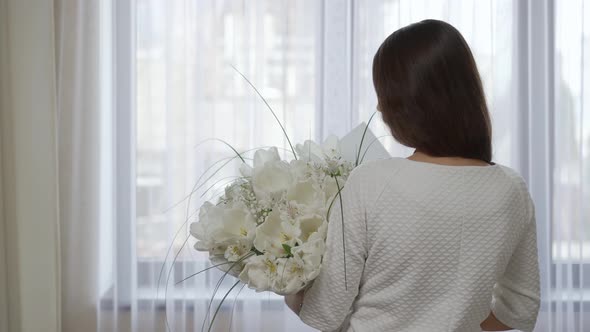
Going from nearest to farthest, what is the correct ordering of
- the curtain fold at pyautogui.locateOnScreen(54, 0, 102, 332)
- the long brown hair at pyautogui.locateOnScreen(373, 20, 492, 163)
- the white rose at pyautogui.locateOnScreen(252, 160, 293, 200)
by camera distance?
the long brown hair at pyautogui.locateOnScreen(373, 20, 492, 163), the white rose at pyautogui.locateOnScreen(252, 160, 293, 200), the curtain fold at pyautogui.locateOnScreen(54, 0, 102, 332)

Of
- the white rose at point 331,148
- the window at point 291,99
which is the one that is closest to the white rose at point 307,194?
the white rose at point 331,148

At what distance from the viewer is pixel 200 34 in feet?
8.52

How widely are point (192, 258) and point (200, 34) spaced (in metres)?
0.96

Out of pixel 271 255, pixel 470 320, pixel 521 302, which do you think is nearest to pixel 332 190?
pixel 271 255

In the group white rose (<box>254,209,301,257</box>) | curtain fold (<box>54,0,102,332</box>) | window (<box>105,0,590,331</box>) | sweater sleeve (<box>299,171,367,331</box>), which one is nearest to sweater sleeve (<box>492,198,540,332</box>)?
sweater sleeve (<box>299,171,367,331</box>)

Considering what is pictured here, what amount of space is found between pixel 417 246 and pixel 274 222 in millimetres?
255

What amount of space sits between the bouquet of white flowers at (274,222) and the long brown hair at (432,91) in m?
0.17

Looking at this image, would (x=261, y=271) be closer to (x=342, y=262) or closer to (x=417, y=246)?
(x=342, y=262)

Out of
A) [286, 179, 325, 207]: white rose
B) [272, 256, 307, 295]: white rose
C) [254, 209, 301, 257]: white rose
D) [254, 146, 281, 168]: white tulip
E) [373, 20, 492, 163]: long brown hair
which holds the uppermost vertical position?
[373, 20, 492, 163]: long brown hair

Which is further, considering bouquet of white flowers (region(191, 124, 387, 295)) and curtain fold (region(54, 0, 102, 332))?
curtain fold (region(54, 0, 102, 332))

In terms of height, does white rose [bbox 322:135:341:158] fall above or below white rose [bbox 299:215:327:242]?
above

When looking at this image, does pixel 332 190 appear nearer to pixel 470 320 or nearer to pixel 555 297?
pixel 470 320

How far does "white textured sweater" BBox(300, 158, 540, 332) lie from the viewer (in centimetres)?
103

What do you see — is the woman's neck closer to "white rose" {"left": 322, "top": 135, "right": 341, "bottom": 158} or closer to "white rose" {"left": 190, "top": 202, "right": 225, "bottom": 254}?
"white rose" {"left": 322, "top": 135, "right": 341, "bottom": 158}
